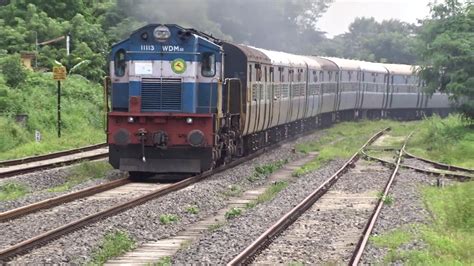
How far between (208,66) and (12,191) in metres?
4.87

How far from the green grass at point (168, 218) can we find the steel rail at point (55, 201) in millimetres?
2033

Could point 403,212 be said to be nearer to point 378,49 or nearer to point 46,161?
point 46,161

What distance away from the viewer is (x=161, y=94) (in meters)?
17.4

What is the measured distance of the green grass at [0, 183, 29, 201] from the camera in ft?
48.7

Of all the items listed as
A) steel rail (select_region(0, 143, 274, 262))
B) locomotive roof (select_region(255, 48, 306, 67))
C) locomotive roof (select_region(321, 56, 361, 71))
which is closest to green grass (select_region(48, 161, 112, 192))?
steel rail (select_region(0, 143, 274, 262))

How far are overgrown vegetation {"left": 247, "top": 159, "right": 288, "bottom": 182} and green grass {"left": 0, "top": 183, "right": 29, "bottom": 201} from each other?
16.5ft

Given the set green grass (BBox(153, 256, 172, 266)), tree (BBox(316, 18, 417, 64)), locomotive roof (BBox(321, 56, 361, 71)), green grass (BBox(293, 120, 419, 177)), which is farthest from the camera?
tree (BBox(316, 18, 417, 64))

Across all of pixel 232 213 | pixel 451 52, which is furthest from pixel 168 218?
pixel 451 52

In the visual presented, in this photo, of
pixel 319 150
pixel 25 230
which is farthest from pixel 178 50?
pixel 319 150

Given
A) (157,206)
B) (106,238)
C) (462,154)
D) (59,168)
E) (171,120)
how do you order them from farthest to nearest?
(462,154) < (59,168) < (171,120) < (157,206) < (106,238)

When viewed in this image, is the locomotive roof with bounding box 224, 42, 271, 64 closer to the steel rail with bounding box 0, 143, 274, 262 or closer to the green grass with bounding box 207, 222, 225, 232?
the steel rail with bounding box 0, 143, 274, 262

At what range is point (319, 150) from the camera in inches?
1058

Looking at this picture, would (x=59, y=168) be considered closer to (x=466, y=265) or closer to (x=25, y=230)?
(x=25, y=230)

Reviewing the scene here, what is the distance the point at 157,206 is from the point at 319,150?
14.2 metres
